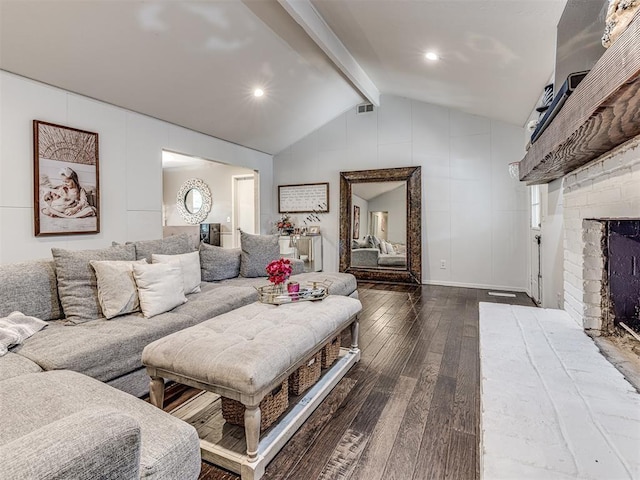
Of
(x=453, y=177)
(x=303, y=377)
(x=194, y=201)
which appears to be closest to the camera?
(x=303, y=377)

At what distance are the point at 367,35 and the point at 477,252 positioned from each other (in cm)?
344

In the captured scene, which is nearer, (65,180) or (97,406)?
(97,406)

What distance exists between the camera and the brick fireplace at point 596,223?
55.6 inches

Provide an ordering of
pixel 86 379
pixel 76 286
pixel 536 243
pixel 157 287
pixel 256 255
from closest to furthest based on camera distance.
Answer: pixel 86 379 < pixel 76 286 < pixel 157 287 < pixel 256 255 < pixel 536 243

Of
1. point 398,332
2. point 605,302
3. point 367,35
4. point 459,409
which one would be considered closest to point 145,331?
point 459,409

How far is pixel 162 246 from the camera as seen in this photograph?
9.28 feet

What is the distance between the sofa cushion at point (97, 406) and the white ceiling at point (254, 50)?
8.70 feet

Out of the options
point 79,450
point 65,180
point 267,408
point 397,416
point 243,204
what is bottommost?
point 397,416

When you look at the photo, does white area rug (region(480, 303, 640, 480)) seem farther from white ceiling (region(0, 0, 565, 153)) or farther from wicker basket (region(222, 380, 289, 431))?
white ceiling (region(0, 0, 565, 153))

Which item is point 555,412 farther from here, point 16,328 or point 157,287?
point 16,328

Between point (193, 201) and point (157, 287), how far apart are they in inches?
224

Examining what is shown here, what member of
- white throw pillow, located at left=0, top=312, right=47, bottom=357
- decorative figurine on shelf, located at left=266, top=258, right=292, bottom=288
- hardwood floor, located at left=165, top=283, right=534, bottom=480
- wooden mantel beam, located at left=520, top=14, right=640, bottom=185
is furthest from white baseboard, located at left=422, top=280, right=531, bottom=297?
white throw pillow, located at left=0, top=312, right=47, bottom=357

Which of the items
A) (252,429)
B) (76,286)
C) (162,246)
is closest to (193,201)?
(162,246)

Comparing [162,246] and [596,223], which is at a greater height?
[596,223]
